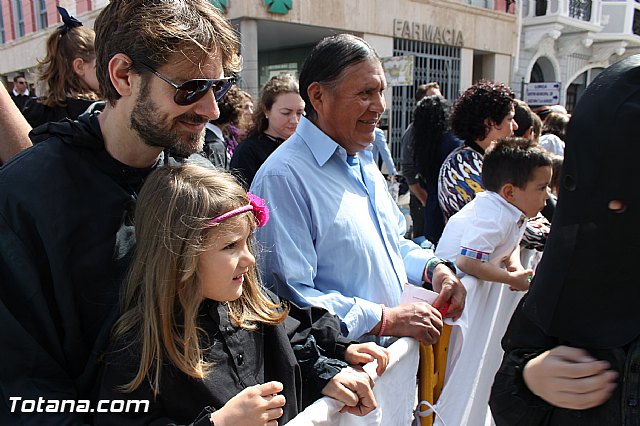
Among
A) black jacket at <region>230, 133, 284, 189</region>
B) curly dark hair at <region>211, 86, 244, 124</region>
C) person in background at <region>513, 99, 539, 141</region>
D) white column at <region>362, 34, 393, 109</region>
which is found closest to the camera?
black jacket at <region>230, 133, 284, 189</region>

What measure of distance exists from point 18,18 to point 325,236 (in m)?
23.1

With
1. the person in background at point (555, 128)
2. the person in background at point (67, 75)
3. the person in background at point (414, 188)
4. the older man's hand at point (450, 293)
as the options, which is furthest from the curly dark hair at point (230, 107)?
the person in background at point (555, 128)

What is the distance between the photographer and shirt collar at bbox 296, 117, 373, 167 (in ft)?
6.55

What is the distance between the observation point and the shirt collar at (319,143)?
1995 millimetres

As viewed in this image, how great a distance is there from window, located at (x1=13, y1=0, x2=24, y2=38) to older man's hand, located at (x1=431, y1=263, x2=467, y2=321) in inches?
896

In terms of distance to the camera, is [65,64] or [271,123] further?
[271,123]

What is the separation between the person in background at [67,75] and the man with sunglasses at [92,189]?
1327 millimetres

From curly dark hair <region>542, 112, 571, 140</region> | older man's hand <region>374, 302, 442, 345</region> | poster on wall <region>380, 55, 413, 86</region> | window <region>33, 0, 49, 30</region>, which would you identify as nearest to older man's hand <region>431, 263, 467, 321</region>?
older man's hand <region>374, 302, 442, 345</region>

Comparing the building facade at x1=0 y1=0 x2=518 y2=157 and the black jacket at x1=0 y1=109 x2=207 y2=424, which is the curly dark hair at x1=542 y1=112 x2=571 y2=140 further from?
the black jacket at x1=0 y1=109 x2=207 y2=424

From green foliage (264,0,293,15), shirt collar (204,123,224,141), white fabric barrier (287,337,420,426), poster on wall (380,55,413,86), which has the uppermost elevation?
green foliage (264,0,293,15)

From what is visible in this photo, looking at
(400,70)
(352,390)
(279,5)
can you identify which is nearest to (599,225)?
(352,390)

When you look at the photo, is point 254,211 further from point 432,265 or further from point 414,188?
point 414,188

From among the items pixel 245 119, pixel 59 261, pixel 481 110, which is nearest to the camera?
pixel 59 261

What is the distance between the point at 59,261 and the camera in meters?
1.17
